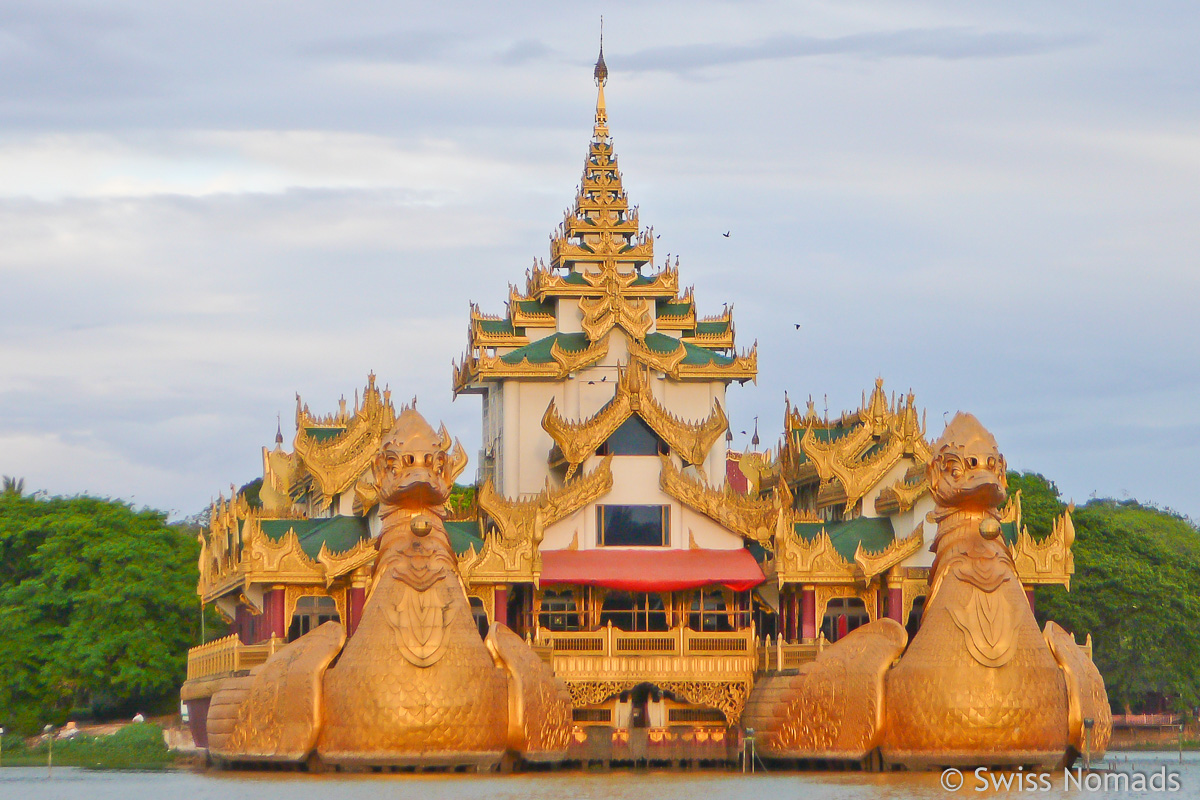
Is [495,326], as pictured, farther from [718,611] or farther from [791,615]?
[791,615]

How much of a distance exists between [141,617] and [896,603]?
22.1 meters

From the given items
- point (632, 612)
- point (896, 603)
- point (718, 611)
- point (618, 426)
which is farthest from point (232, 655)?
point (896, 603)

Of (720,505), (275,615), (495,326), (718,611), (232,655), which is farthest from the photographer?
(495,326)

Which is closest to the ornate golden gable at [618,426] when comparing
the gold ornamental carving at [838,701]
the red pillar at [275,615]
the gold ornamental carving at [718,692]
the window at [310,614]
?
the gold ornamental carving at [718,692]

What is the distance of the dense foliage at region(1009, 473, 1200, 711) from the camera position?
195 feet

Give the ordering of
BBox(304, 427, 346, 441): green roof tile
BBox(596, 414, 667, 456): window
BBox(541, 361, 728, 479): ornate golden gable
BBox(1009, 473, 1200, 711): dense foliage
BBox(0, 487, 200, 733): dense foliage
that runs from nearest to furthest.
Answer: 1. BBox(541, 361, 728, 479): ornate golden gable
2. BBox(596, 414, 667, 456): window
3. BBox(304, 427, 346, 441): green roof tile
4. BBox(0, 487, 200, 733): dense foliage
5. BBox(1009, 473, 1200, 711): dense foliage

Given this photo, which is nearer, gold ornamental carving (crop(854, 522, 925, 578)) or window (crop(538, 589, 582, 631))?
gold ornamental carving (crop(854, 522, 925, 578))

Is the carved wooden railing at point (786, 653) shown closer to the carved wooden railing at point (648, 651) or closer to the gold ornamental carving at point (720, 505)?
the carved wooden railing at point (648, 651)

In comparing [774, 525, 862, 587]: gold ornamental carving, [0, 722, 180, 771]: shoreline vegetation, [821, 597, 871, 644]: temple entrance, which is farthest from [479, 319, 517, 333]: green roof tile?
[0, 722, 180, 771]: shoreline vegetation

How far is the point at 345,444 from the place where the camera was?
1945 inches

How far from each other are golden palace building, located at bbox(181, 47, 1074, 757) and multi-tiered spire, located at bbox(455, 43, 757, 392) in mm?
109

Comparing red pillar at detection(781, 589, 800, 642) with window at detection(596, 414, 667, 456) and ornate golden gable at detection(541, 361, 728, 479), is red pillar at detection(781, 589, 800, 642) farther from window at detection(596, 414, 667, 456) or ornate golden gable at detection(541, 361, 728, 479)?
window at detection(596, 414, 667, 456)

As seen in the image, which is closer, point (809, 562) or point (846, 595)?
point (809, 562)

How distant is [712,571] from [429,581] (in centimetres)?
1010
